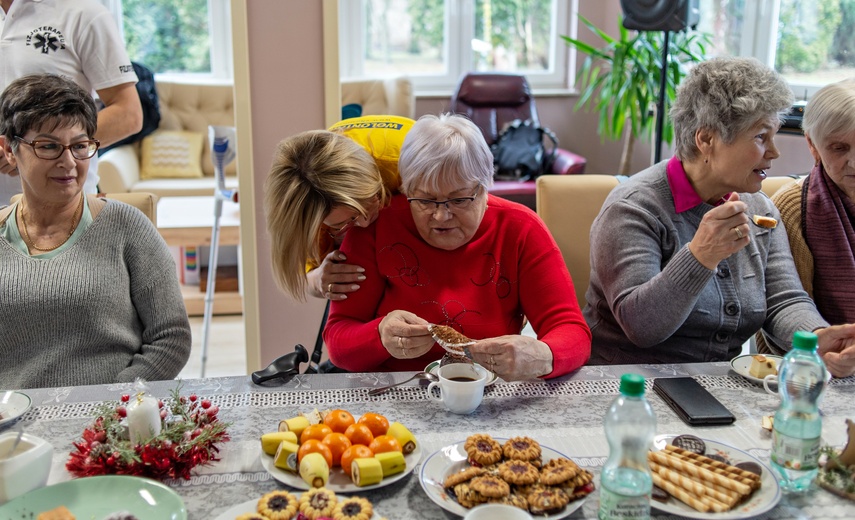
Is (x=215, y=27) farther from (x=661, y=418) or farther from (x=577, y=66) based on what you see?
(x=661, y=418)

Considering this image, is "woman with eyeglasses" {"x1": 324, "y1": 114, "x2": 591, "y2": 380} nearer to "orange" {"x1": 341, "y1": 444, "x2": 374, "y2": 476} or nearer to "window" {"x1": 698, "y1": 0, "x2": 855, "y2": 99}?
"orange" {"x1": 341, "y1": 444, "x2": 374, "y2": 476}

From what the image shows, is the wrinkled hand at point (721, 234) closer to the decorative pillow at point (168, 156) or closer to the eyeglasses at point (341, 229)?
the eyeglasses at point (341, 229)

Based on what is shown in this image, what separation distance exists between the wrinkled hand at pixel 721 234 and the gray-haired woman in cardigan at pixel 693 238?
0.04 meters

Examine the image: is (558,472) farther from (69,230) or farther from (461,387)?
(69,230)

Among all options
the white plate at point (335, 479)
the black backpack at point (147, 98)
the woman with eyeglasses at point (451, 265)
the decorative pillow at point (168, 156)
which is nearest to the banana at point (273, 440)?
the white plate at point (335, 479)

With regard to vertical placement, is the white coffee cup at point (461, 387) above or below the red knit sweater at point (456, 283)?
below

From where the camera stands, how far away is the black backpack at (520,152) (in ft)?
16.2

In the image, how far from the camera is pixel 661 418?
1.31 meters

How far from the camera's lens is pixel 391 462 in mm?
1091

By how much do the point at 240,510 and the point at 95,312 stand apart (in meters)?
0.78

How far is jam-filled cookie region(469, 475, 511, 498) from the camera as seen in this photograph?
102 cm

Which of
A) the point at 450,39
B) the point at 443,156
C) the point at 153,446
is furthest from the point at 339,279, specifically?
the point at 450,39

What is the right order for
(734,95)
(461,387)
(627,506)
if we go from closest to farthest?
1. (627,506)
2. (461,387)
3. (734,95)

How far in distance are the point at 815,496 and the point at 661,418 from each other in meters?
0.29
